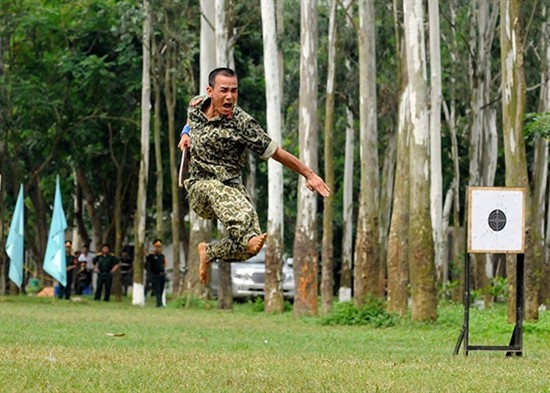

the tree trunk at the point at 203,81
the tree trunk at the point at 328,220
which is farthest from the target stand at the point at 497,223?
the tree trunk at the point at 203,81

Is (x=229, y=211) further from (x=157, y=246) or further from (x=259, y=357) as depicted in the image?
(x=157, y=246)

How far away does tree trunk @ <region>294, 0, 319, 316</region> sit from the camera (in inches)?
1316

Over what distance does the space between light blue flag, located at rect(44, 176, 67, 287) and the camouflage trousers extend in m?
28.3

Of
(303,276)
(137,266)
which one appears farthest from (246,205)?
(137,266)

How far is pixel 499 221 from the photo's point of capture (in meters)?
17.6

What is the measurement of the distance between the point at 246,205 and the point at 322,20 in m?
37.5

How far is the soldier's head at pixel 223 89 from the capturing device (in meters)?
13.9

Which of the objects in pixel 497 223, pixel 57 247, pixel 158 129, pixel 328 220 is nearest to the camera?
pixel 497 223

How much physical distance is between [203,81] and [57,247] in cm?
662

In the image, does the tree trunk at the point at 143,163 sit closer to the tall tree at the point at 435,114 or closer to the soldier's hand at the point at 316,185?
the tall tree at the point at 435,114

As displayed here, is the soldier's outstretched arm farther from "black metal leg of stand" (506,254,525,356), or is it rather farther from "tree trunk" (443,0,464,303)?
"tree trunk" (443,0,464,303)

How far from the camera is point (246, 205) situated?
14.2 metres

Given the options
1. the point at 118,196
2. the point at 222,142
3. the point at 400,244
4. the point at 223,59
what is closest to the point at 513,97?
the point at 400,244

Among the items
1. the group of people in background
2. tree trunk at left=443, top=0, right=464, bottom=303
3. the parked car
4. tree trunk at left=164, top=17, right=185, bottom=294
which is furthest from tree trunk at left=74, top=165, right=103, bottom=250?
tree trunk at left=443, top=0, right=464, bottom=303
